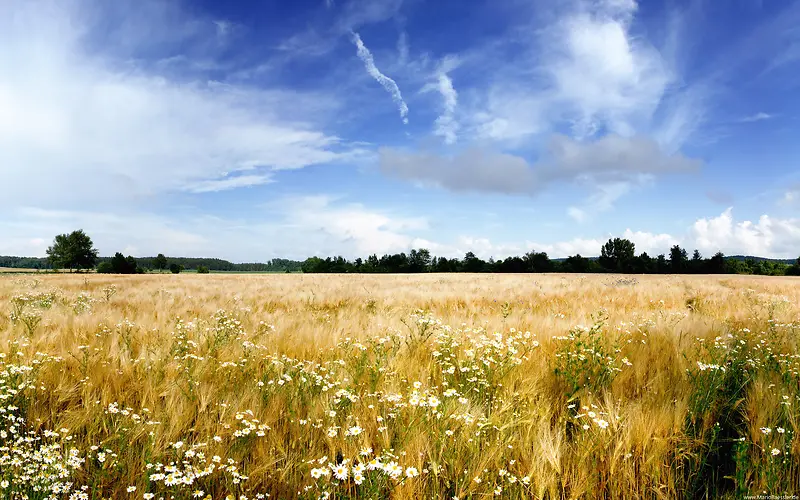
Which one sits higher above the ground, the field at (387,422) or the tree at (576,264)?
the tree at (576,264)

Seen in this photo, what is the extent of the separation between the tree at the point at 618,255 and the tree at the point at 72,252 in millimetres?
151586

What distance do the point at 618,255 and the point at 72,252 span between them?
160489 millimetres

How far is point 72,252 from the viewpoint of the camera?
110 meters

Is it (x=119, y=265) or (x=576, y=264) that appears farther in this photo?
(x=119, y=265)

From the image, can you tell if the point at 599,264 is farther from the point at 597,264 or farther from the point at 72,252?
the point at 72,252

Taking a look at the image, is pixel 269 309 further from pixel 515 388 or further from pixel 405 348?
pixel 515 388

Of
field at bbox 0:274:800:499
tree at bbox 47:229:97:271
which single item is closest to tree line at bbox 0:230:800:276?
tree at bbox 47:229:97:271

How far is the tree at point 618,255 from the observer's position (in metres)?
103

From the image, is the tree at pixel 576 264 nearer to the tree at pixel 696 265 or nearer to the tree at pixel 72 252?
the tree at pixel 696 265

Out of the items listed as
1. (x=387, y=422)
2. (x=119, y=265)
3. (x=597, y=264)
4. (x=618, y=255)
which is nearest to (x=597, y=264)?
(x=597, y=264)

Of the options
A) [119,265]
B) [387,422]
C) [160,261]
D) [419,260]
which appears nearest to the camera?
[387,422]

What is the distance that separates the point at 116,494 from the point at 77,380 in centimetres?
206

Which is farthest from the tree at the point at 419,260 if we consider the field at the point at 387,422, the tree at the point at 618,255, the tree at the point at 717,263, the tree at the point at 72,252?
the field at the point at 387,422

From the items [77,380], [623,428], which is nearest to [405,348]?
[623,428]
